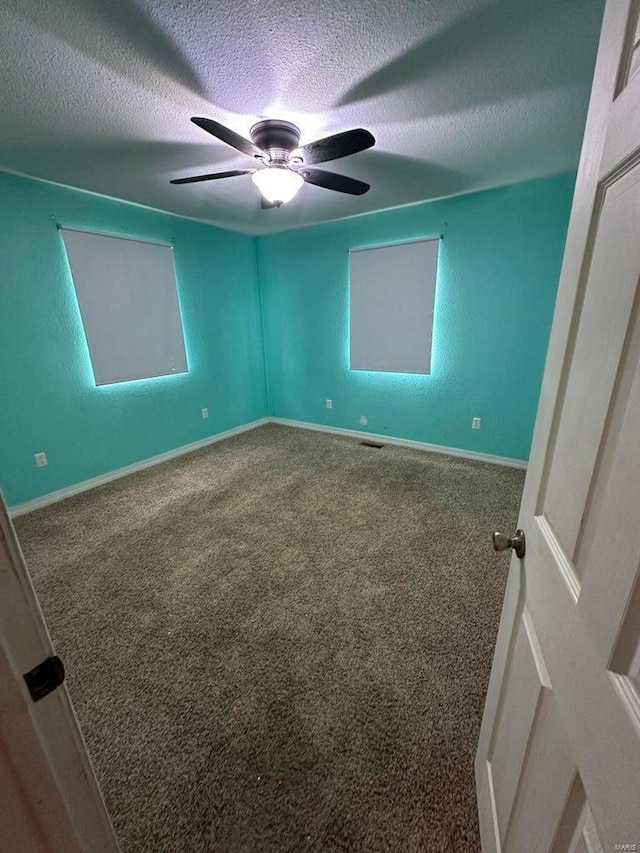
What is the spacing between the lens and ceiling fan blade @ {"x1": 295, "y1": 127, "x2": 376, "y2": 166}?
1435 mm

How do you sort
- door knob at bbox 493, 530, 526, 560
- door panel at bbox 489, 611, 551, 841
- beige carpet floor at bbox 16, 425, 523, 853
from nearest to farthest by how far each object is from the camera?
door panel at bbox 489, 611, 551, 841 < door knob at bbox 493, 530, 526, 560 < beige carpet floor at bbox 16, 425, 523, 853

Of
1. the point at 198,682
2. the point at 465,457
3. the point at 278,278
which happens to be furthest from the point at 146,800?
the point at 278,278

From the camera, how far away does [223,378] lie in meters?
4.07

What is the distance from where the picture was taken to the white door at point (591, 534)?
0.41m

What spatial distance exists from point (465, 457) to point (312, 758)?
2851mm

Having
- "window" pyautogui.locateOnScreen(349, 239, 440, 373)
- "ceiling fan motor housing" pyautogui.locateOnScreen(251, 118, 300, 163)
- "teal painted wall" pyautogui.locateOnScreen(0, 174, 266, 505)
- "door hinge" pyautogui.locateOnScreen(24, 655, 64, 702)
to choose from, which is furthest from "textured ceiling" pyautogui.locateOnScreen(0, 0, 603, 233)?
"door hinge" pyautogui.locateOnScreen(24, 655, 64, 702)

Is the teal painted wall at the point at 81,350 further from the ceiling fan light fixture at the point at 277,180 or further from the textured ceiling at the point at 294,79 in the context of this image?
the ceiling fan light fixture at the point at 277,180

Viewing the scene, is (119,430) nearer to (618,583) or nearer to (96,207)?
(96,207)

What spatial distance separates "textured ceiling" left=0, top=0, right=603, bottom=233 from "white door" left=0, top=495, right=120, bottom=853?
170 cm

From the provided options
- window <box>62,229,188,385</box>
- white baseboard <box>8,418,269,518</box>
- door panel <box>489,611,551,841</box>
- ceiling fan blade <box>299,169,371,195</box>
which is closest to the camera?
door panel <box>489,611,551,841</box>

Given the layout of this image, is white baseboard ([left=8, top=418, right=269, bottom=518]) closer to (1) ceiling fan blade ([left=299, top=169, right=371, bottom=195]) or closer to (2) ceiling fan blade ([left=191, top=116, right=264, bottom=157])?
(2) ceiling fan blade ([left=191, top=116, right=264, bottom=157])

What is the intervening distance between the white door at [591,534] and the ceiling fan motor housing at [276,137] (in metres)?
1.59

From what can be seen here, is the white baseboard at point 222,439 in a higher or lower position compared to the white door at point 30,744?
lower

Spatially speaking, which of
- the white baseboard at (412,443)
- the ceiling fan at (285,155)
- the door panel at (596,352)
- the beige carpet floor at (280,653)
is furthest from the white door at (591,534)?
the white baseboard at (412,443)
